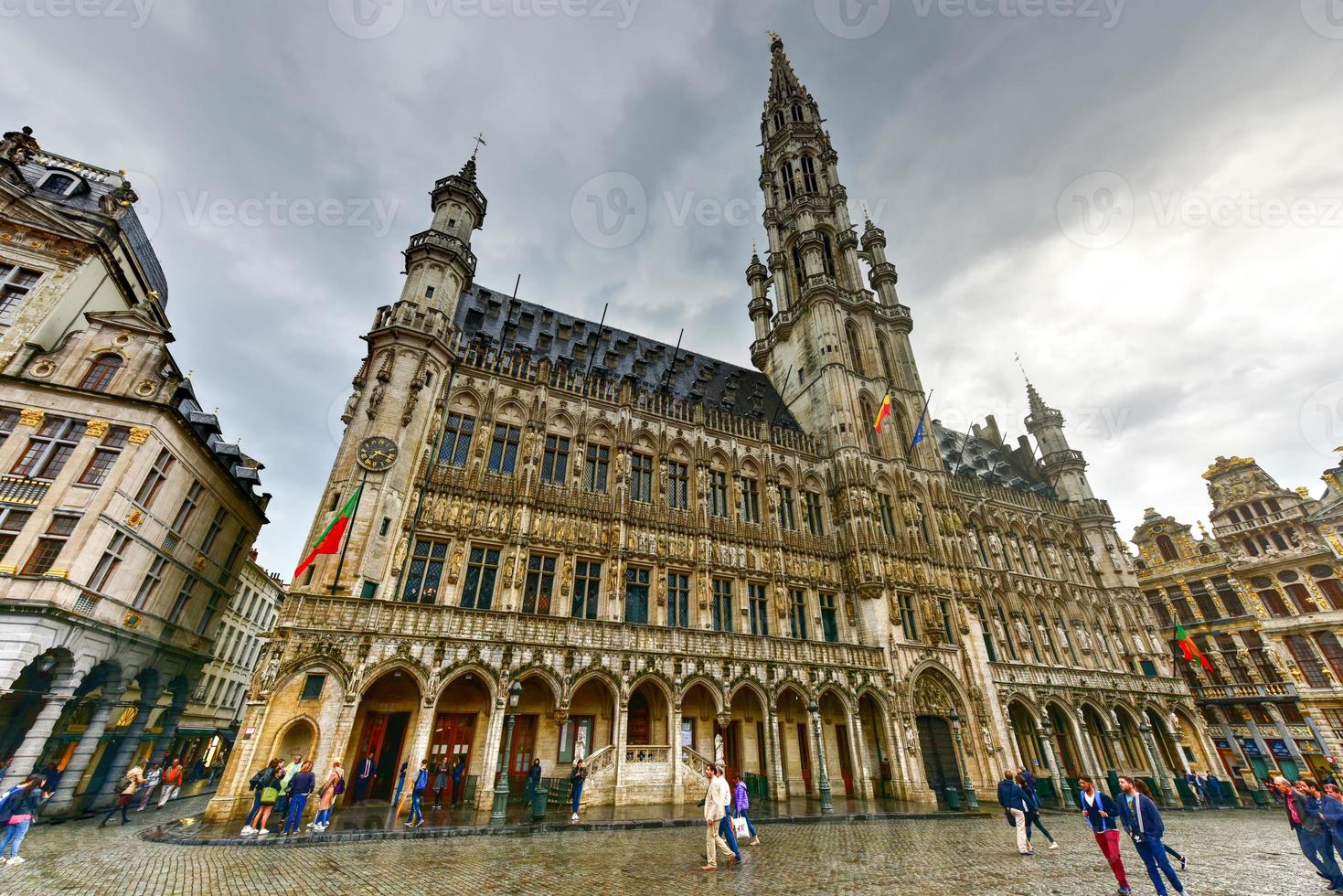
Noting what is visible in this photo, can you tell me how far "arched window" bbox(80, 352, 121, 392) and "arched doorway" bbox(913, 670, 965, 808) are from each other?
3719 cm

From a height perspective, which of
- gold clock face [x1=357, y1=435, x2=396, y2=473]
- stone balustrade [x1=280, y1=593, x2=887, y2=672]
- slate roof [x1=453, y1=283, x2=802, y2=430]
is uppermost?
slate roof [x1=453, y1=283, x2=802, y2=430]

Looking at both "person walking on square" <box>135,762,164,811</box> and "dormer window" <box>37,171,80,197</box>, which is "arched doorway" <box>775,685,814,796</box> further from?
"dormer window" <box>37,171,80,197</box>

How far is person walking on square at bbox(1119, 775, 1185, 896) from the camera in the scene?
852cm

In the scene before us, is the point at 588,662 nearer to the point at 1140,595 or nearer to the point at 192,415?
the point at 192,415

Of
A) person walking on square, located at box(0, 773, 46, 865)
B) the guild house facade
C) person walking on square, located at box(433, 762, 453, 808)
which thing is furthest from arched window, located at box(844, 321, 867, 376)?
person walking on square, located at box(0, 773, 46, 865)

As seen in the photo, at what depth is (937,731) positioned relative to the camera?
26516 millimetres

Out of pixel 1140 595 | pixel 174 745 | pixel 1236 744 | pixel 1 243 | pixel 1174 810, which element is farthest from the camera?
pixel 1140 595

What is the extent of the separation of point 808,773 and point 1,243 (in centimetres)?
4092

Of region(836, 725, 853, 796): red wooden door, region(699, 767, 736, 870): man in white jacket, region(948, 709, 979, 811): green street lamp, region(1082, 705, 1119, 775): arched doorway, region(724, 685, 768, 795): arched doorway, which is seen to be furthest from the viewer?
region(1082, 705, 1119, 775): arched doorway

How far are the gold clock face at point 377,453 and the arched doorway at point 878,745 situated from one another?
2366cm

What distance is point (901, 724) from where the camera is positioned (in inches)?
1002

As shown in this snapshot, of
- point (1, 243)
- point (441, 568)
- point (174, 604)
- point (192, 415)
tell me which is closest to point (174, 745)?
point (174, 604)

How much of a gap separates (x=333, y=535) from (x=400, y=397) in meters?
6.79

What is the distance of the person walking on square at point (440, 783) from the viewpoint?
18469 millimetres
